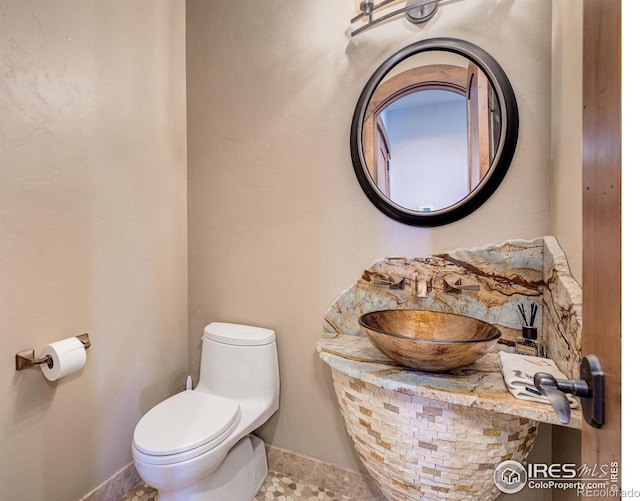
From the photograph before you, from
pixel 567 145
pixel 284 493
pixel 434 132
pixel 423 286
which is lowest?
pixel 284 493

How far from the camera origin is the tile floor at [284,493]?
1472 mm

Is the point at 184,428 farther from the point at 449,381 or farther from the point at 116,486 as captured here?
the point at 449,381

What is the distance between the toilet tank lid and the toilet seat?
0.28m

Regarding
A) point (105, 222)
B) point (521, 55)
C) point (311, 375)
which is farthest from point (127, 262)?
point (521, 55)

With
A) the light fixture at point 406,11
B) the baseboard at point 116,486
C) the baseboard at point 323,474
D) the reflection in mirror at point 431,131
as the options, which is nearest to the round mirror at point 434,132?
the reflection in mirror at point 431,131

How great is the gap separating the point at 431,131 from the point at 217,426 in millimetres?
1550

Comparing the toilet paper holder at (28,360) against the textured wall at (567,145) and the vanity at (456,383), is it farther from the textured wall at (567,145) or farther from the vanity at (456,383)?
the textured wall at (567,145)

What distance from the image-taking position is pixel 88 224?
1.34 metres

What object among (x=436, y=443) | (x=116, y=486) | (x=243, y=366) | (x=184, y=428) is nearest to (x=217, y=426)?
(x=184, y=428)

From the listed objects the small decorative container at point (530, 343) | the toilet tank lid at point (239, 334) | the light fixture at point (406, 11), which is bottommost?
the toilet tank lid at point (239, 334)

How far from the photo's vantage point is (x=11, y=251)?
110 centimetres

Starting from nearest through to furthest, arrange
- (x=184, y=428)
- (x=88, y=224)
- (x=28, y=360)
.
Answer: (x=28, y=360) < (x=184, y=428) < (x=88, y=224)

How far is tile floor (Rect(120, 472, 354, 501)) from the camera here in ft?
4.83

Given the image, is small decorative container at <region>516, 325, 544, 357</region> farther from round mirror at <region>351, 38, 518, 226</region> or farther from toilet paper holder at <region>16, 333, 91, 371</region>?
toilet paper holder at <region>16, 333, 91, 371</region>
